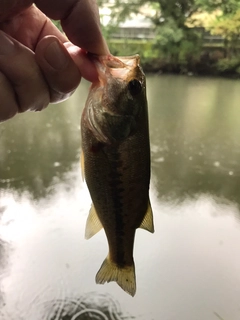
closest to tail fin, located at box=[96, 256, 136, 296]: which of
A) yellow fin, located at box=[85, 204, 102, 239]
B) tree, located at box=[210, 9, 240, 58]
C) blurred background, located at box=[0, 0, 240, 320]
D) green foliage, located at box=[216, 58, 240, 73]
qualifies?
yellow fin, located at box=[85, 204, 102, 239]

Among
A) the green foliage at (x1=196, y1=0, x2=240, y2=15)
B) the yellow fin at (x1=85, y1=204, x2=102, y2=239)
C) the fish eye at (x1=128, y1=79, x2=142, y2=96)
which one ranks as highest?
the fish eye at (x1=128, y1=79, x2=142, y2=96)

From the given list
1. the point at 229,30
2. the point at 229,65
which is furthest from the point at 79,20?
the point at 229,30

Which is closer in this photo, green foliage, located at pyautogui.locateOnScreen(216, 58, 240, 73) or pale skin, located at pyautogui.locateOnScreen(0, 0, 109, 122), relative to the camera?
pale skin, located at pyautogui.locateOnScreen(0, 0, 109, 122)

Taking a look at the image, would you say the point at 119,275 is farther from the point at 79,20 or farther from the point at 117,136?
the point at 79,20

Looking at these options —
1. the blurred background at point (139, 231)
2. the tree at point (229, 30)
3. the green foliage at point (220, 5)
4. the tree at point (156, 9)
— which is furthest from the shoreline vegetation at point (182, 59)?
the blurred background at point (139, 231)

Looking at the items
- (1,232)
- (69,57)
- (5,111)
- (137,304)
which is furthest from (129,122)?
(1,232)

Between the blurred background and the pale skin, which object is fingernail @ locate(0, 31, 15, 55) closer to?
the pale skin
